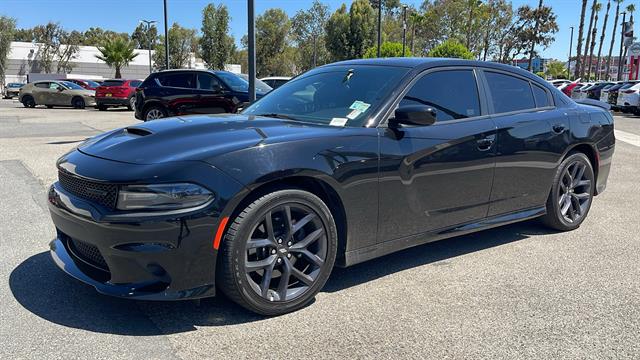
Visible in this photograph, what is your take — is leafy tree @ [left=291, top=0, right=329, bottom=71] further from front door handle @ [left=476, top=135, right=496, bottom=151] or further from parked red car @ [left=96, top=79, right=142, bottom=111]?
front door handle @ [left=476, top=135, right=496, bottom=151]

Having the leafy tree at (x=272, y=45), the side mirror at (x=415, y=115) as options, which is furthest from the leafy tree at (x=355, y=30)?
the side mirror at (x=415, y=115)

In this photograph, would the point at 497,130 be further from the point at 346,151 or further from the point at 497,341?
the point at 497,341

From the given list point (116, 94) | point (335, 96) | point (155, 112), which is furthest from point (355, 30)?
point (335, 96)

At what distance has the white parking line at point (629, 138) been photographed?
13.1 meters

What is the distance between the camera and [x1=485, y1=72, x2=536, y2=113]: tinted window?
4.56 metres

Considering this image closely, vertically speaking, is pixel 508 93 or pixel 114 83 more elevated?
pixel 508 93

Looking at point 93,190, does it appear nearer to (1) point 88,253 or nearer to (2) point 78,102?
(1) point 88,253

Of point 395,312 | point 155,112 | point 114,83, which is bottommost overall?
point 395,312

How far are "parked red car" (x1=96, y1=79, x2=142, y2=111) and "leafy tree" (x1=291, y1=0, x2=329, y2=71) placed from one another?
58163 mm

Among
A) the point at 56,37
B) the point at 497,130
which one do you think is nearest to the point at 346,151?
the point at 497,130

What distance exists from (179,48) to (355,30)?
24.8m

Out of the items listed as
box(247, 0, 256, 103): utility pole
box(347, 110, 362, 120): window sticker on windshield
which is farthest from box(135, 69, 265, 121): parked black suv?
box(347, 110, 362, 120): window sticker on windshield

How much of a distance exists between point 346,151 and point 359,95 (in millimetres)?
687

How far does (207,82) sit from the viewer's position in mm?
12773
